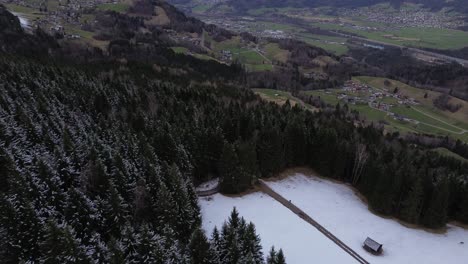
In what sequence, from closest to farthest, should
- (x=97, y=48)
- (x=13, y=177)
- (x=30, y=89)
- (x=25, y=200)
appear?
(x=25, y=200) < (x=13, y=177) < (x=30, y=89) < (x=97, y=48)

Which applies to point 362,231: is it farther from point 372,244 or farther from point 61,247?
point 61,247

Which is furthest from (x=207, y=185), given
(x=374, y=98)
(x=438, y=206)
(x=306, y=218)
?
(x=374, y=98)

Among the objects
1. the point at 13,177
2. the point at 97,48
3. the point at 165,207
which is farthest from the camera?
the point at 97,48

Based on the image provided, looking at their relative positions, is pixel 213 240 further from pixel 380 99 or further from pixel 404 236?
pixel 380 99

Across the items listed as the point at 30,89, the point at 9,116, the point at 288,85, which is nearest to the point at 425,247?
the point at 9,116

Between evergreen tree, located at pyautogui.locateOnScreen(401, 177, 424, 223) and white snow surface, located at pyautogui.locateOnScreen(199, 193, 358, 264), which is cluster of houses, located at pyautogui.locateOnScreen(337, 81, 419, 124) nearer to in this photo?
evergreen tree, located at pyautogui.locateOnScreen(401, 177, 424, 223)

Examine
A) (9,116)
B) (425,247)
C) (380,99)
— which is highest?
(9,116)

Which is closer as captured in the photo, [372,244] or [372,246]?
[372,246]
